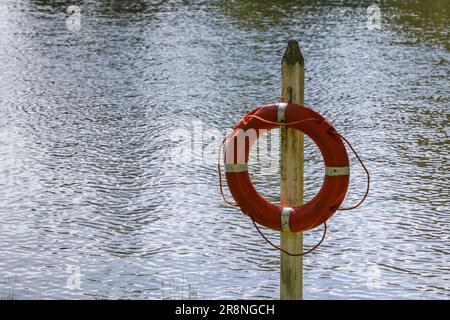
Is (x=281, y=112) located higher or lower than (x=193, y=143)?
higher

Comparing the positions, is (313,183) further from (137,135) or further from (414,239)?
(137,135)

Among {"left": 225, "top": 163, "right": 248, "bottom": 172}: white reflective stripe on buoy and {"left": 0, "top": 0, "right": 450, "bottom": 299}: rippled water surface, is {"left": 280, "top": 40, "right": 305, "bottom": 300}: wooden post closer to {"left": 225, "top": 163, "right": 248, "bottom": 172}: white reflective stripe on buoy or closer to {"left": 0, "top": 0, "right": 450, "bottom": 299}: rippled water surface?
{"left": 225, "top": 163, "right": 248, "bottom": 172}: white reflective stripe on buoy

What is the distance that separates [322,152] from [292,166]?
0.59 ft

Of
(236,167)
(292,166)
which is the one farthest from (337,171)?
(236,167)

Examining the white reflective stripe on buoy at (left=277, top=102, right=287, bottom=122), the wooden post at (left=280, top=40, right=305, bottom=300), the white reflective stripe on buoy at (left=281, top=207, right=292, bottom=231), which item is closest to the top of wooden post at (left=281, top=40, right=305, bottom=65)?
the wooden post at (left=280, top=40, right=305, bottom=300)

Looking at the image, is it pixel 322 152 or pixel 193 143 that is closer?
pixel 322 152

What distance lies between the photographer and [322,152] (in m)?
5.07

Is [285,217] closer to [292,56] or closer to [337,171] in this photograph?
[337,171]

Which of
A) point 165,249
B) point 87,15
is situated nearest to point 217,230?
point 165,249

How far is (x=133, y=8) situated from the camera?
1639 centimetres

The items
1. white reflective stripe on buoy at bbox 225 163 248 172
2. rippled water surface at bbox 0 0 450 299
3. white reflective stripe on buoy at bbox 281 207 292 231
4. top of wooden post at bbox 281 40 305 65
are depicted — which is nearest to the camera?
top of wooden post at bbox 281 40 305 65

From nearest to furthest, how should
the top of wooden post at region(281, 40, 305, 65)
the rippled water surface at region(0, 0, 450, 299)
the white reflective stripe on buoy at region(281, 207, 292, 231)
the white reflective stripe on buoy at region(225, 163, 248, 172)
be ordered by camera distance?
1. the top of wooden post at region(281, 40, 305, 65)
2. the white reflective stripe on buoy at region(281, 207, 292, 231)
3. the white reflective stripe on buoy at region(225, 163, 248, 172)
4. the rippled water surface at region(0, 0, 450, 299)

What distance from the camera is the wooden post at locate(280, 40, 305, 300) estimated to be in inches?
193

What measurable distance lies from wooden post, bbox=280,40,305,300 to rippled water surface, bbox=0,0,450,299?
Answer: 46.1 inches
